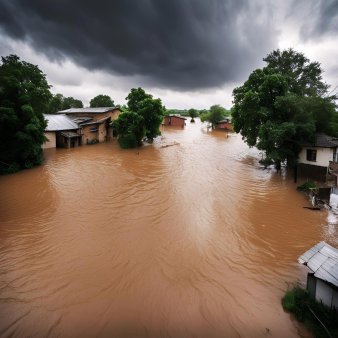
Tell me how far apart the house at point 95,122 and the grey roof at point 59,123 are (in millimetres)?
1176

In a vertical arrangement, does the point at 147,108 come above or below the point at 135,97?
below

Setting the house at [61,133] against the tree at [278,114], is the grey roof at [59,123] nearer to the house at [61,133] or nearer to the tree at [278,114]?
the house at [61,133]

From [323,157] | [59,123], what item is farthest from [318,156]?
[59,123]

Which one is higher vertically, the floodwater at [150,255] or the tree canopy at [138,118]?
the tree canopy at [138,118]

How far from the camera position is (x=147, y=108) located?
29844 millimetres

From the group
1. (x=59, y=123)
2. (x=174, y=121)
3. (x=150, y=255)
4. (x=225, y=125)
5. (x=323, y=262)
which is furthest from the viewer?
(x=174, y=121)

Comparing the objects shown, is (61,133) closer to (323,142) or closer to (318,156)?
(318,156)

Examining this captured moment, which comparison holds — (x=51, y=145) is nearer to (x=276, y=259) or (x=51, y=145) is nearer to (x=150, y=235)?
(x=150, y=235)

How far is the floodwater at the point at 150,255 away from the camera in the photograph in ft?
20.1

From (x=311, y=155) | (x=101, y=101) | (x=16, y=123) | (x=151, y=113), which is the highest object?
(x=101, y=101)

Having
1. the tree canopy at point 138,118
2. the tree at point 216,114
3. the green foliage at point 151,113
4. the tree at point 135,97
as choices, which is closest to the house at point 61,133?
the tree canopy at point 138,118

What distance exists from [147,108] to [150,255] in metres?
24.5

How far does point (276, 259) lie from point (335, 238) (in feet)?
13.0

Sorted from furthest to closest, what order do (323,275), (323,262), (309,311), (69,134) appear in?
1. (69,134)
2. (323,262)
3. (309,311)
4. (323,275)
